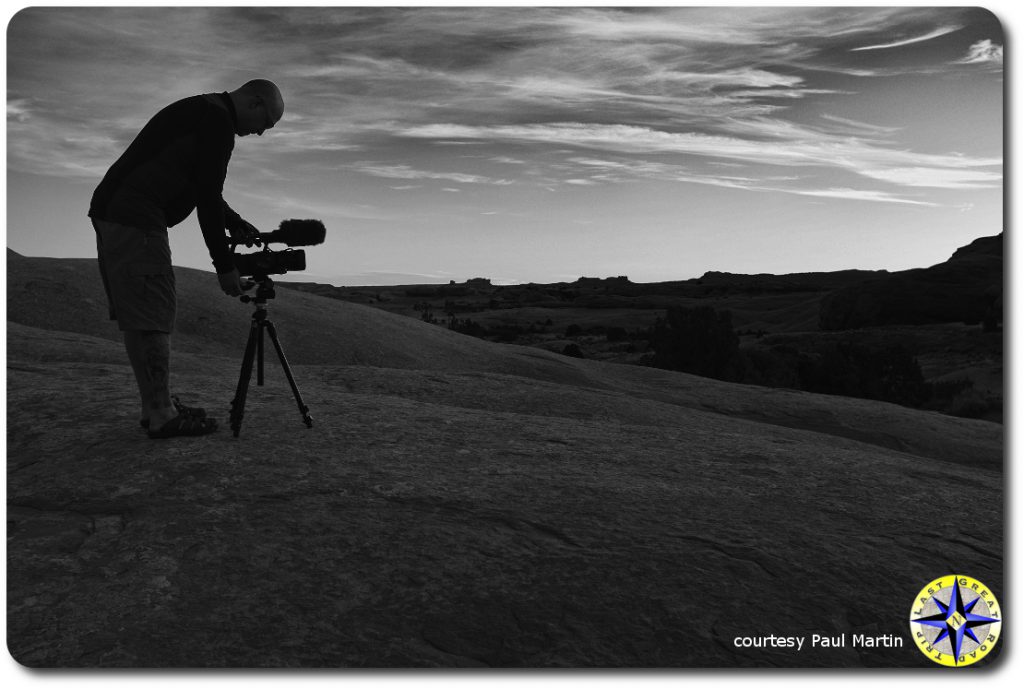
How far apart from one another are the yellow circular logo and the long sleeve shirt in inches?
154

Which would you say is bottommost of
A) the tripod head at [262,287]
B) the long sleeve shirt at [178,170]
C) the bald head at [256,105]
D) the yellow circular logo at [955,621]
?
the yellow circular logo at [955,621]

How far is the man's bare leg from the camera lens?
192 inches

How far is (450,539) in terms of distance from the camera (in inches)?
145

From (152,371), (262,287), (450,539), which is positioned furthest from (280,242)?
(450,539)

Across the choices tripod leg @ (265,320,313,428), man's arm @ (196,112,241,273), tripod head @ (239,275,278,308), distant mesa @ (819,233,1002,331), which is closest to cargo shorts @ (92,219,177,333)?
man's arm @ (196,112,241,273)

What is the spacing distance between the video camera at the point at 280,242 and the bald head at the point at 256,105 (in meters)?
0.58

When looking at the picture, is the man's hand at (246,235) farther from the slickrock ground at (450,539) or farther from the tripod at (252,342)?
the slickrock ground at (450,539)

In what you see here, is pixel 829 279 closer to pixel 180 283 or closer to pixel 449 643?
pixel 180 283

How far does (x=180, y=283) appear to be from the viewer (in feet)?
47.8

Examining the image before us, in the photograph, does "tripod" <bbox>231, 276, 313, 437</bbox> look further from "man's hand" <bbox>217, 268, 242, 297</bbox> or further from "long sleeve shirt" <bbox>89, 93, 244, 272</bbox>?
"long sleeve shirt" <bbox>89, 93, 244, 272</bbox>

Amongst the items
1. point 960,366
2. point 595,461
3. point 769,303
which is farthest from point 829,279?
point 595,461

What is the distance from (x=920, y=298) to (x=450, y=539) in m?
40.4

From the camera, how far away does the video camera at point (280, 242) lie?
4.79m

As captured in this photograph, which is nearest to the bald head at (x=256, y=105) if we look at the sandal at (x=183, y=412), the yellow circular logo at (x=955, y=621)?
the sandal at (x=183, y=412)
